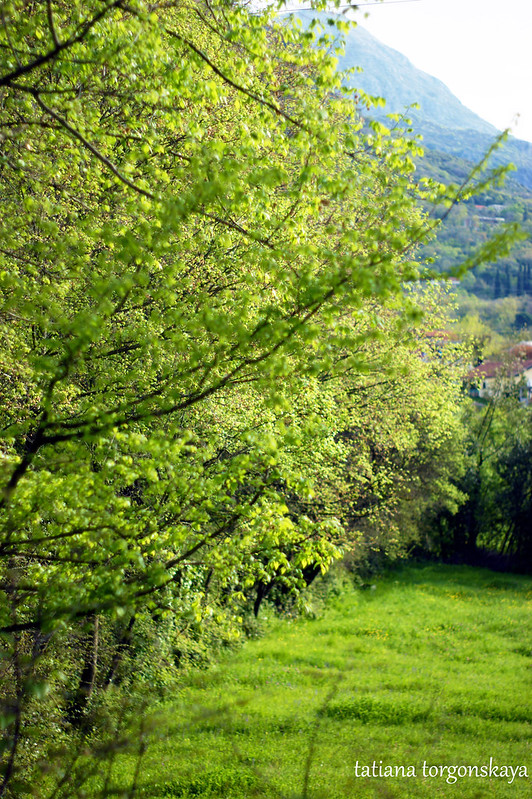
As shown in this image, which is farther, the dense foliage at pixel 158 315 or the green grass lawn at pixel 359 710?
the green grass lawn at pixel 359 710

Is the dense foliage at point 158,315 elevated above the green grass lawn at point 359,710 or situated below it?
above

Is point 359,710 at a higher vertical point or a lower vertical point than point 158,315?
lower

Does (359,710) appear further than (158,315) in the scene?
Yes

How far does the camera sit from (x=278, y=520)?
559 centimetres

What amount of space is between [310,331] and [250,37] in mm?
3539

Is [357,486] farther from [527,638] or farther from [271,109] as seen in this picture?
[271,109]

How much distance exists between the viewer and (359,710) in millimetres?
13383

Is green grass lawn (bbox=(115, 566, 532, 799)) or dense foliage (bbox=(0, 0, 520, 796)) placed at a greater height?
dense foliage (bbox=(0, 0, 520, 796))

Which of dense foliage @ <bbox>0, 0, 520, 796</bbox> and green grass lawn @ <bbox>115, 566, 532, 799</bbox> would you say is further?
green grass lawn @ <bbox>115, 566, 532, 799</bbox>

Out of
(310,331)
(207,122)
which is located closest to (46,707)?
(310,331)

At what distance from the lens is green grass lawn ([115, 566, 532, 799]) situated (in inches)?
380

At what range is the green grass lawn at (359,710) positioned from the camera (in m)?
9.64

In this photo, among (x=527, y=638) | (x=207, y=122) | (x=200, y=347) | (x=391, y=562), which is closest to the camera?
(x=200, y=347)

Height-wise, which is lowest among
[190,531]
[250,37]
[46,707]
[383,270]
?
[46,707]
